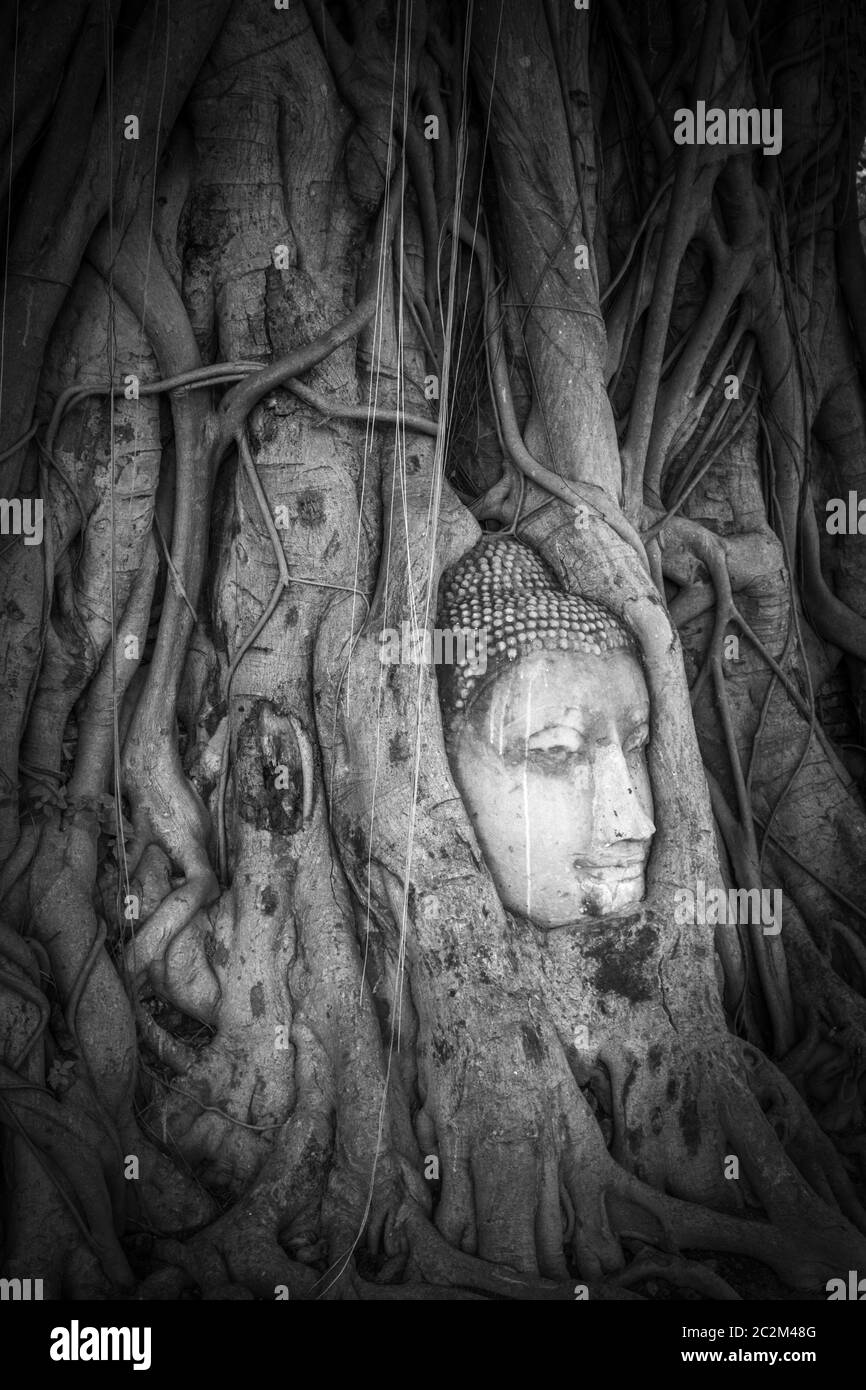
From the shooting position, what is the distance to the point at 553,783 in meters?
3.27

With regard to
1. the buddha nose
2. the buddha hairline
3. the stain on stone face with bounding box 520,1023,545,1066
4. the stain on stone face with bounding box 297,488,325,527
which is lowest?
the stain on stone face with bounding box 520,1023,545,1066

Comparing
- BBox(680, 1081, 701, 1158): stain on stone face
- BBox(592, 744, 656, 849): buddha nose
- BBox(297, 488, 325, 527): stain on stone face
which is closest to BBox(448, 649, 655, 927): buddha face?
BBox(592, 744, 656, 849): buddha nose

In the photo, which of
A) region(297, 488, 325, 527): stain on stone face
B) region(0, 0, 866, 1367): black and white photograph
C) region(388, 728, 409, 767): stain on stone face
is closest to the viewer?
region(0, 0, 866, 1367): black and white photograph

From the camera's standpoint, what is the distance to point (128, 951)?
323cm

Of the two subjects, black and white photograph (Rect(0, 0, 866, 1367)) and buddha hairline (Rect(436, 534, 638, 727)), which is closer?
black and white photograph (Rect(0, 0, 866, 1367))

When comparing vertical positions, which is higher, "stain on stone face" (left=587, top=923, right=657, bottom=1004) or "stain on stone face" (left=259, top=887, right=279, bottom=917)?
"stain on stone face" (left=259, top=887, right=279, bottom=917)

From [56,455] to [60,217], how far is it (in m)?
0.59

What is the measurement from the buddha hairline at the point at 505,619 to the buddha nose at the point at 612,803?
29 centimetres

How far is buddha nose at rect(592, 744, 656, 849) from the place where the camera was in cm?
328

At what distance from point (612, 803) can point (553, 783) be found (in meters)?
0.17

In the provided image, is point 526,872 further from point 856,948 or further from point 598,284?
point 598,284

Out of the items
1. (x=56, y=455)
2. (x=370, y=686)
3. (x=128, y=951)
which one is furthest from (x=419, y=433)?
(x=128, y=951)

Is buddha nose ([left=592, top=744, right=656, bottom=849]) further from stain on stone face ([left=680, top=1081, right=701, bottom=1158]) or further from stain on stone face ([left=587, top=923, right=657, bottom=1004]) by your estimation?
stain on stone face ([left=680, top=1081, right=701, bottom=1158])

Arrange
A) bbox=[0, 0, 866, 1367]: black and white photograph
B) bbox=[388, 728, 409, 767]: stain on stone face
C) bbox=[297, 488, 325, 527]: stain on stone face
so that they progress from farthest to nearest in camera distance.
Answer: bbox=[297, 488, 325, 527]: stain on stone face
bbox=[388, 728, 409, 767]: stain on stone face
bbox=[0, 0, 866, 1367]: black and white photograph
